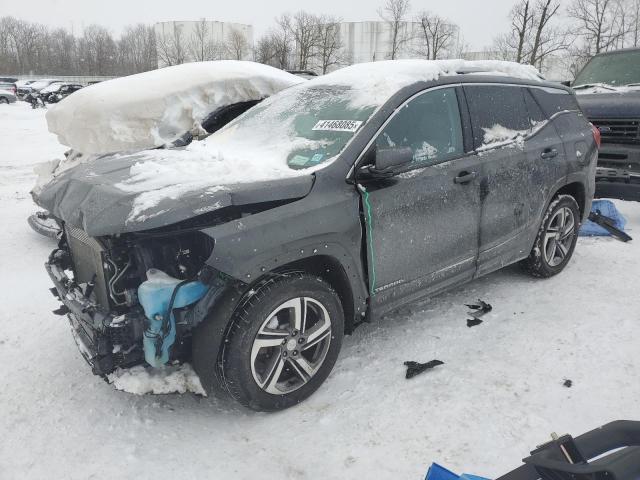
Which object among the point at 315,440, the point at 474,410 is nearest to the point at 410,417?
the point at 474,410

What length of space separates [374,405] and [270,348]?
695 mm

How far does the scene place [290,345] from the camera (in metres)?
2.90

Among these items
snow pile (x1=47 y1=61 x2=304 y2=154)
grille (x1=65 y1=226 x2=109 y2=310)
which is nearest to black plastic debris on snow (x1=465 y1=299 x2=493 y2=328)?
grille (x1=65 y1=226 x2=109 y2=310)

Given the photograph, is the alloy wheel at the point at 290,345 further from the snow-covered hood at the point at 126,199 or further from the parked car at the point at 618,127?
the parked car at the point at 618,127

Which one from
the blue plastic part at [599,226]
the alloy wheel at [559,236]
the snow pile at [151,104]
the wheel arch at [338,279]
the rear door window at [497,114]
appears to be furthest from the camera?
the blue plastic part at [599,226]

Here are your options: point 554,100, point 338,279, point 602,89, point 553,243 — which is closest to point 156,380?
point 338,279

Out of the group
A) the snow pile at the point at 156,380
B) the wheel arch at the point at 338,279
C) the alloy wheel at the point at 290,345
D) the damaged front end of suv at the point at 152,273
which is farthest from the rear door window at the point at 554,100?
the snow pile at the point at 156,380

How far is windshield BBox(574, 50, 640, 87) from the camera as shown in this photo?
25.5ft

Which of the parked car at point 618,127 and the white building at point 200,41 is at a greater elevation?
the white building at point 200,41

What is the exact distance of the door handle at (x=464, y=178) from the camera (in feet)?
11.9

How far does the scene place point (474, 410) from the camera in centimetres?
296

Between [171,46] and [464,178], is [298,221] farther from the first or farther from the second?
[171,46]

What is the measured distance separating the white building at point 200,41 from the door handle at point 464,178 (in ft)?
207

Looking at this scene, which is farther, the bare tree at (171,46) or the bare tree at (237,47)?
the bare tree at (171,46)
